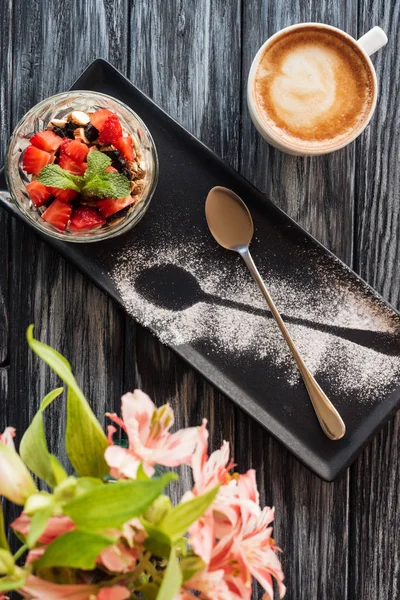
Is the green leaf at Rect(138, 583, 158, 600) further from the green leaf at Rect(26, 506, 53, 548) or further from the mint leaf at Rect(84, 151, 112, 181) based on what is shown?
the mint leaf at Rect(84, 151, 112, 181)

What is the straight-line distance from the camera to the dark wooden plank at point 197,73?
44.9 inches

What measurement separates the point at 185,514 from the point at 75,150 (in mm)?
591

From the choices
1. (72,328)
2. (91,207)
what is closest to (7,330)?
(72,328)

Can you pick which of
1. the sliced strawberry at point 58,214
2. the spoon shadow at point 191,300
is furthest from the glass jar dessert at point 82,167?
the spoon shadow at point 191,300

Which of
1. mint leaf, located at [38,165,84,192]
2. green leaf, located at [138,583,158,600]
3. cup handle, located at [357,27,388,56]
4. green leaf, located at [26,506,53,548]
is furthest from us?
cup handle, located at [357,27,388,56]

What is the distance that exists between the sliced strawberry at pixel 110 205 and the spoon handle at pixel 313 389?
0.23 metres

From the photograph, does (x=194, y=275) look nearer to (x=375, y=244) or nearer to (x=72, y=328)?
(x=72, y=328)

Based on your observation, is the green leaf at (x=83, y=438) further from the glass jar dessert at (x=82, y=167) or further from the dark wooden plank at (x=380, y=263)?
the dark wooden plank at (x=380, y=263)

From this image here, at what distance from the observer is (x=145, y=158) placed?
3.35 ft

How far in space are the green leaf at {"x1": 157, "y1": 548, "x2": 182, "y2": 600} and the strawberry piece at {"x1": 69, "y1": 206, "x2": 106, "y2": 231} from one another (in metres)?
0.56

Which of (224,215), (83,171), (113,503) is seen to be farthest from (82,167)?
(113,503)

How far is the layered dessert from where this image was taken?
0.93 meters

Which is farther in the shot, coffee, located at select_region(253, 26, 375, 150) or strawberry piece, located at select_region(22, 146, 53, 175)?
coffee, located at select_region(253, 26, 375, 150)

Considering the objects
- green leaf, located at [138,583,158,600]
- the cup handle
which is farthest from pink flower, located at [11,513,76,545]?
the cup handle
